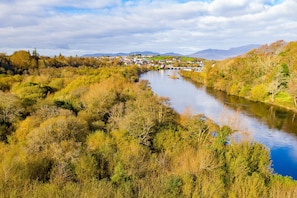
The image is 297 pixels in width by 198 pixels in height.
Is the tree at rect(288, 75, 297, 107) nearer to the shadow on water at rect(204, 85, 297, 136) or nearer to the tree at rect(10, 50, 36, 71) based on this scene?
the shadow on water at rect(204, 85, 297, 136)

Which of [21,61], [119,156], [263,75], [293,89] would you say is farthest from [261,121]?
[21,61]

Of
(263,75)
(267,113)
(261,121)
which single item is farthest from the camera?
(263,75)

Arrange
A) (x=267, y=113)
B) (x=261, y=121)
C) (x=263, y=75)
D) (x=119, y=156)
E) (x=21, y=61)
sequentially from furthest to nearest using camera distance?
(x=263, y=75)
(x=21, y=61)
(x=267, y=113)
(x=261, y=121)
(x=119, y=156)

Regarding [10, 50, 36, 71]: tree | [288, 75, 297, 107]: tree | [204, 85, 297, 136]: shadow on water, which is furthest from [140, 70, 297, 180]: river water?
[10, 50, 36, 71]: tree

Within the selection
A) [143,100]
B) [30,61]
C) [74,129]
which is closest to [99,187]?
[74,129]

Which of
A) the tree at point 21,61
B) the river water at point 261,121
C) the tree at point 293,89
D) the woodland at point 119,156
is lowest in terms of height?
the river water at point 261,121

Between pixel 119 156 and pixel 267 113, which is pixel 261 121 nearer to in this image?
pixel 267 113

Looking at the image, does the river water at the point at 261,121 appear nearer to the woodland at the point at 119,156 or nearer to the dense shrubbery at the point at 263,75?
the dense shrubbery at the point at 263,75

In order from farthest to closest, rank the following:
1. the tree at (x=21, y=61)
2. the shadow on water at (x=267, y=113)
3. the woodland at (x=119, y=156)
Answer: the tree at (x=21, y=61), the shadow on water at (x=267, y=113), the woodland at (x=119, y=156)

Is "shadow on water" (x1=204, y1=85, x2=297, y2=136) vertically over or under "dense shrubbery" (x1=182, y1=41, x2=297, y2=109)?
under

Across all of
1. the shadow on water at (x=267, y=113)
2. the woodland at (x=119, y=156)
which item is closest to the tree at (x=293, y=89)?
the shadow on water at (x=267, y=113)
